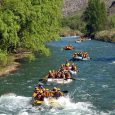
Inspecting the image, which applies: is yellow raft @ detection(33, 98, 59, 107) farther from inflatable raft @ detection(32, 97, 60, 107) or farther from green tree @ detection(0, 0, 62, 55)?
green tree @ detection(0, 0, 62, 55)

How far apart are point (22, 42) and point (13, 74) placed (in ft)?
26.7

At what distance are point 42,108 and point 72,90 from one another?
7001 mm

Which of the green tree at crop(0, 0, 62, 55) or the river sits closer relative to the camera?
the river

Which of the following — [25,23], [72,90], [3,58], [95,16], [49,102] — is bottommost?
[72,90]

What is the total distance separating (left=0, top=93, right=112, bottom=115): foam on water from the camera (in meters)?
31.2

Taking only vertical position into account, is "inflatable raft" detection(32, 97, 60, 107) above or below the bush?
below

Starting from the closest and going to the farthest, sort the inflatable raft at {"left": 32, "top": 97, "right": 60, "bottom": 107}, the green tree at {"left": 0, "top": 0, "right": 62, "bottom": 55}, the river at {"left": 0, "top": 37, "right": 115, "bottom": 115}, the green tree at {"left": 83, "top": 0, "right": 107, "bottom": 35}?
the river at {"left": 0, "top": 37, "right": 115, "bottom": 115} → the inflatable raft at {"left": 32, "top": 97, "right": 60, "bottom": 107} → the green tree at {"left": 0, "top": 0, "right": 62, "bottom": 55} → the green tree at {"left": 83, "top": 0, "right": 107, "bottom": 35}

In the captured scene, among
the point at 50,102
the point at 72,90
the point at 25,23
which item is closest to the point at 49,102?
the point at 50,102

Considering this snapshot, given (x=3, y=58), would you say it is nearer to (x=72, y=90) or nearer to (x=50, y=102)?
(x=72, y=90)

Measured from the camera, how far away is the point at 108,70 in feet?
163

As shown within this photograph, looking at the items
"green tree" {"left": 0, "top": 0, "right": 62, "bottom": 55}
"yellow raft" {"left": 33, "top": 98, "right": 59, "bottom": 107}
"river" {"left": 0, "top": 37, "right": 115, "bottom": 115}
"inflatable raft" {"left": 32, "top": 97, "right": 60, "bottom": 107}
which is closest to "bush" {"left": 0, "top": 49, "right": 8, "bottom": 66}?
"green tree" {"left": 0, "top": 0, "right": 62, "bottom": 55}

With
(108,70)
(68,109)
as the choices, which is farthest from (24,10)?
(68,109)

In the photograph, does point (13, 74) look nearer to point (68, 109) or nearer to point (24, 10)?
point (24, 10)

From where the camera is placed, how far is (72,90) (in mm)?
39031
